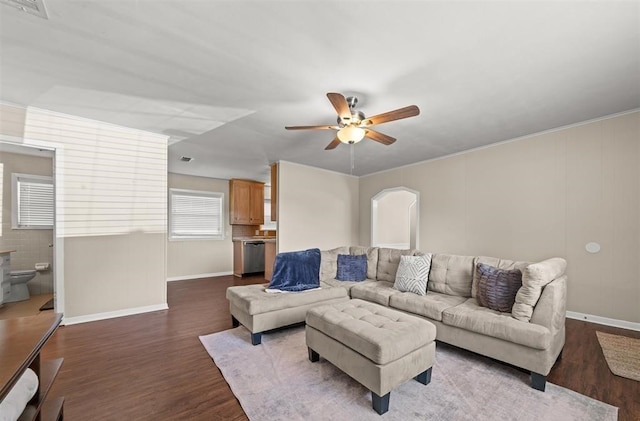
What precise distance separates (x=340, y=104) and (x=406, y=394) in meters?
2.42

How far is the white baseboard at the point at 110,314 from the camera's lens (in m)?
3.23

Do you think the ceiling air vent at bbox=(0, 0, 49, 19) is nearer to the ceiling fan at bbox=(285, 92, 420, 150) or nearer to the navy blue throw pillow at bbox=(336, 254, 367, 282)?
the ceiling fan at bbox=(285, 92, 420, 150)

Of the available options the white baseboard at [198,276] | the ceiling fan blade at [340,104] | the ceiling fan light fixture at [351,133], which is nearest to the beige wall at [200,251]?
the white baseboard at [198,276]

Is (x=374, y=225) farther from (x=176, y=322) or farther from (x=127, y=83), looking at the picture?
(x=127, y=83)

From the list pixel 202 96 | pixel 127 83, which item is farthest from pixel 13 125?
pixel 202 96

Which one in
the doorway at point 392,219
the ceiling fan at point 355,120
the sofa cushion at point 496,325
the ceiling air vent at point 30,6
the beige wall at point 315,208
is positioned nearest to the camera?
the ceiling air vent at point 30,6

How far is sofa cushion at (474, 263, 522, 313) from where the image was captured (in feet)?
8.02

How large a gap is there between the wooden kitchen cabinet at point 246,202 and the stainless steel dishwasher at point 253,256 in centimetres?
72

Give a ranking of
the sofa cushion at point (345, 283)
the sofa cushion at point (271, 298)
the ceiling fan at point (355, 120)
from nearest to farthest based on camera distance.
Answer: the ceiling fan at point (355, 120) < the sofa cushion at point (271, 298) < the sofa cushion at point (345, 283)

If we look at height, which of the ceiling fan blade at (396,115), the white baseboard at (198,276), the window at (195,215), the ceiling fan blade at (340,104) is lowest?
the white baseboard at (198,276)

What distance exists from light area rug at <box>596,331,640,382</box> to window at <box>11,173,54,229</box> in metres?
7.83

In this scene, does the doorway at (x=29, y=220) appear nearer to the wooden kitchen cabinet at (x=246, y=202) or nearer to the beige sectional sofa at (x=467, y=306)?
the wooden kitchen cabinet at (x=246, y=202)

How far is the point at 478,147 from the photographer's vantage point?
441 cm

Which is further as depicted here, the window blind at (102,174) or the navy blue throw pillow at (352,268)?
the navy blue throw pillow at (352,268)
